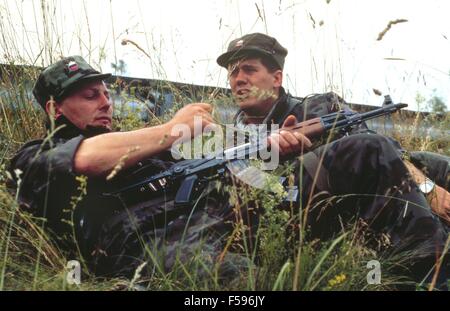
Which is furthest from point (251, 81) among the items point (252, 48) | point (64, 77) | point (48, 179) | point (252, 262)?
point (252, 262)

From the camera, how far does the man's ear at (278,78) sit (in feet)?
13.0

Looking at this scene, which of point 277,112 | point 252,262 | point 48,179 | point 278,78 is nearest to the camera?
point 252,262

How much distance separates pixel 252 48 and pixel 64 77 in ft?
4.52

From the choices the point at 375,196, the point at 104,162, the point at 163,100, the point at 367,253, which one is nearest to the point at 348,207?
the point at 375,196

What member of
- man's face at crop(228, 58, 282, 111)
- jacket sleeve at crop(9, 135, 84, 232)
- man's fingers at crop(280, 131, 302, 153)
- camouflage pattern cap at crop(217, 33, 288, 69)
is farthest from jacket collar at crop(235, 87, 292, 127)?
jacket sleeve at crop(9, 135, 84, 232)

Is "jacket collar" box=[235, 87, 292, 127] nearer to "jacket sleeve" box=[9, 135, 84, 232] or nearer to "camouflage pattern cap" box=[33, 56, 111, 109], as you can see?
"camouflage pattern cap" box=[33, 56, 111, 109]

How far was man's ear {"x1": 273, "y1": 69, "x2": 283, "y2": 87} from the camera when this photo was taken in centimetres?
397

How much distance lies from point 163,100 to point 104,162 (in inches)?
67.7

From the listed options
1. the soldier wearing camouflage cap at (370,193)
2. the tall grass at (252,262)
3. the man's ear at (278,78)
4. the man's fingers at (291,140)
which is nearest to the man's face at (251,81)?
the man's ear at (278,78)

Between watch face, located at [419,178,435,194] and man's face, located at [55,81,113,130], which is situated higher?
man's face, located at [55,81,113,130]

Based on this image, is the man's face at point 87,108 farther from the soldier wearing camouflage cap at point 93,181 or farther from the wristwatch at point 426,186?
the wristwatch at point 426,186

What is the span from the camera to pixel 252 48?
12.6 feet

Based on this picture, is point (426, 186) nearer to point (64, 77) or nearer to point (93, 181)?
point (93, 181)

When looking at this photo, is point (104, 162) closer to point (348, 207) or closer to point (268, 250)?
point (268, 250)
